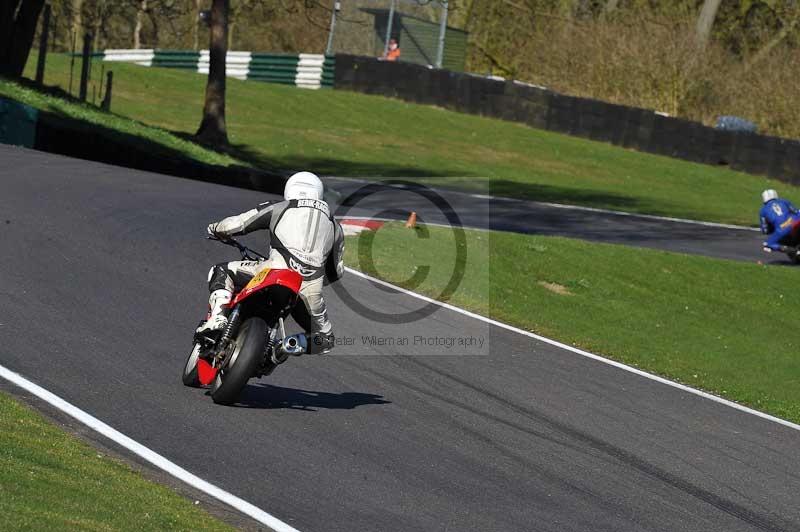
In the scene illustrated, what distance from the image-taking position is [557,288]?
608 inches

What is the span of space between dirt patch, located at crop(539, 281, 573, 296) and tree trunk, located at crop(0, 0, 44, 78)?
1607 cm

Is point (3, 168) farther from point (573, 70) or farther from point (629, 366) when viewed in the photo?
point (573, 70)

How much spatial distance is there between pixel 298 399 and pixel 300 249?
137cm

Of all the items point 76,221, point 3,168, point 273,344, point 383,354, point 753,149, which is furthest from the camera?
point 753,149

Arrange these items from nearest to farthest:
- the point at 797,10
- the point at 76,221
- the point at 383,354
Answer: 1. the point at 383,354
2. the point at 76,221
3. the point at 797,10

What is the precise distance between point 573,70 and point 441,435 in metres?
36.3

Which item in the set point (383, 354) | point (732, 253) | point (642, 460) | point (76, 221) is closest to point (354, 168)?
point (732, 253)

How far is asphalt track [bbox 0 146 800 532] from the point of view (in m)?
7.05

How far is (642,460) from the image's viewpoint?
8633mm

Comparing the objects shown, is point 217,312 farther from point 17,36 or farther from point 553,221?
point 17,36

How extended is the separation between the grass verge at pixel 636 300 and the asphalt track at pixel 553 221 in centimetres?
310

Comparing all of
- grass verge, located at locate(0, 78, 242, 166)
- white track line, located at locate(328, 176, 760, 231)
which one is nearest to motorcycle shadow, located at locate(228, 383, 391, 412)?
grass verge, located at locate(0, 78, 242, 166)

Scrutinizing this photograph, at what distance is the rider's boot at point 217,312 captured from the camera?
8.10m

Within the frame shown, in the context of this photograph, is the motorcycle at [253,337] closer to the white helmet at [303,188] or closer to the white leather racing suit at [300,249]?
the white leather racing suit at [300,249]
